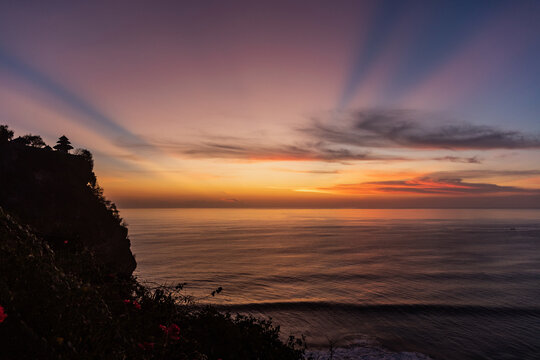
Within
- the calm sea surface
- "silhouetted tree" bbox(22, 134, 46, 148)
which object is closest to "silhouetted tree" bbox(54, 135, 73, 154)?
"silhouetted tree" bbox(22, 134, 46, 148)

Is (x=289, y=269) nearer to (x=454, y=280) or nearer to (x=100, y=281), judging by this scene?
(x=454, y=280)

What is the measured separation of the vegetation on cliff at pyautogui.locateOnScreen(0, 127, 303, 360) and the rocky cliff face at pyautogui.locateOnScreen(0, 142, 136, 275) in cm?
13

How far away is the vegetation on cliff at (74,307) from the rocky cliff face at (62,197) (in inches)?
4.9

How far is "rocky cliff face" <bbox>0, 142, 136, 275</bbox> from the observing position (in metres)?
28.7

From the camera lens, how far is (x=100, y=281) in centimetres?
1144

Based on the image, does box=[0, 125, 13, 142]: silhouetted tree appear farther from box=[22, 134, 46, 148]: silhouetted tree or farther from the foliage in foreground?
the foliage in foreground

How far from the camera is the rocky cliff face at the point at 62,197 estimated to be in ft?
94.2

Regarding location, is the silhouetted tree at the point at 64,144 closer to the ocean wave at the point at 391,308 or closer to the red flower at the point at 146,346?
the ocean wave at the point at 391,308

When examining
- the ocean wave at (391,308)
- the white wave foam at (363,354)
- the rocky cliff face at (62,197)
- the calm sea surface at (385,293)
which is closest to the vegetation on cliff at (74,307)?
the rocky cliff face at (62,197)

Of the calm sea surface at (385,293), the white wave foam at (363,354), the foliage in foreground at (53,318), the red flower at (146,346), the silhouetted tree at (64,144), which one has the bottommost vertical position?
the calm sea surface at (385,293)

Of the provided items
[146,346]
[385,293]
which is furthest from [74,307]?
[385,293]

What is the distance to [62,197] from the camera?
104 ft

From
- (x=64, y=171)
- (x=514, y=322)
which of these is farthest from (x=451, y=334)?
(x=64, y=171)

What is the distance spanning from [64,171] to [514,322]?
4836cm
